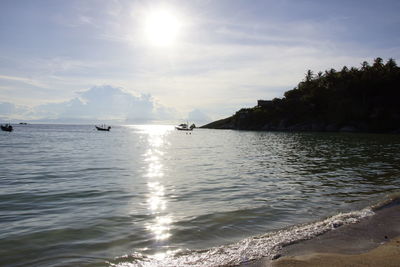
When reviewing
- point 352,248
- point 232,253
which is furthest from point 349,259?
point 232,253

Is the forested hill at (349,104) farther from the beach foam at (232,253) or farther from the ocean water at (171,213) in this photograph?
the beach foam at (232,253)

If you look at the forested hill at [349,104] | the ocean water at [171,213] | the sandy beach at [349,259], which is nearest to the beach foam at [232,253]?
the ocean water at [171,213]

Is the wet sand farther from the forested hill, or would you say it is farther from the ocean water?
the forested hill

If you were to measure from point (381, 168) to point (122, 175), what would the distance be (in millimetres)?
19556

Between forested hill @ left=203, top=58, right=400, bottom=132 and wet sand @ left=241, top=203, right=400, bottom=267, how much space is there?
105 metres

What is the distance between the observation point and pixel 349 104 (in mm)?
109125

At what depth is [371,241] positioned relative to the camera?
7.16 metres

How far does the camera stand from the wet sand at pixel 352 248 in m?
5.75

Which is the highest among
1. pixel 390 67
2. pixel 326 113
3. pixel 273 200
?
pixel 390 67

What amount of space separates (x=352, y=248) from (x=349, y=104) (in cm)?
11598

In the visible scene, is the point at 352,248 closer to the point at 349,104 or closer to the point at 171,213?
the point at 171,213

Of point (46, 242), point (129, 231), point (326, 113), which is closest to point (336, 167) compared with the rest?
point (129, 231)

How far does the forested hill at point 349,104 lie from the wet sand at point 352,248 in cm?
10525

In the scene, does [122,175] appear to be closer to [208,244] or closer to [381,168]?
[208,244]
